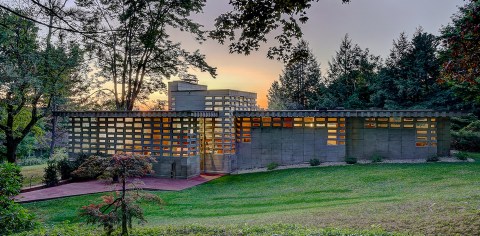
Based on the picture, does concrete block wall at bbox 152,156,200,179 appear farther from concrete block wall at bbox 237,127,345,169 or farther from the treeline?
the treeline

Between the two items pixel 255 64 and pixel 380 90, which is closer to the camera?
pixel 255 64

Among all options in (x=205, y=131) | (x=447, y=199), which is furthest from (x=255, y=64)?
(x=447, y=199)

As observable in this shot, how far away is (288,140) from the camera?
666 inches

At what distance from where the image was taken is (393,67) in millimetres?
26969

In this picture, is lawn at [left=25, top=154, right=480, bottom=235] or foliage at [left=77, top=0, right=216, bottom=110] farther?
foliage at [left=77, top=0, right=216, bottom=110]

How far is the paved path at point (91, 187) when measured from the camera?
39.8ft

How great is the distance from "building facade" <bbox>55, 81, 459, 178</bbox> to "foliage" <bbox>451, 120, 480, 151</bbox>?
17.3 feet

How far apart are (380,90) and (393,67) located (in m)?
2.77

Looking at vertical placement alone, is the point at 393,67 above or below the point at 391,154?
above

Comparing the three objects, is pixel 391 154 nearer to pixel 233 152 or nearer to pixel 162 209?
pixel 233 152

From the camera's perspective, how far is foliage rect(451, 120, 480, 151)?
19.5 meters

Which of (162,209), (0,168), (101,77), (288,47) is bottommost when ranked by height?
(162,209)

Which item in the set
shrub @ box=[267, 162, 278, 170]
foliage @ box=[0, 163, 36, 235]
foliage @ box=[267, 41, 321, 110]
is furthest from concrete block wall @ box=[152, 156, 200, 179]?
foliage @ box=[267, 41, 321, 110]

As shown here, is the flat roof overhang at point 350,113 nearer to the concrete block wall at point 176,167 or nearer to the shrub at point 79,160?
the concrete block wall at point 176,167
